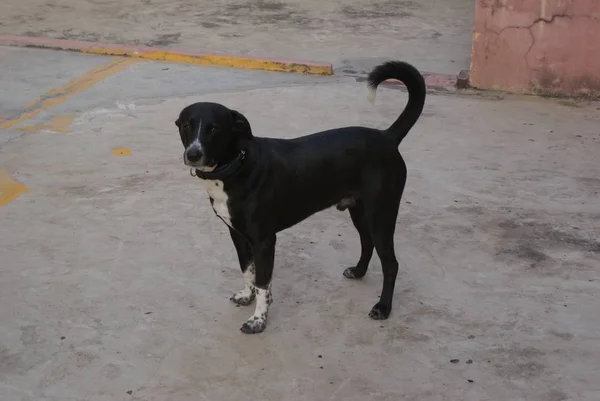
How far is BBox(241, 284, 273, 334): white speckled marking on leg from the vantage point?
339 centimetres

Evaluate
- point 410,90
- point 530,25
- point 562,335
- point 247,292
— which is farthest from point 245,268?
point 530,25

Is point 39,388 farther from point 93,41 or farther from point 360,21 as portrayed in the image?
point 360,21

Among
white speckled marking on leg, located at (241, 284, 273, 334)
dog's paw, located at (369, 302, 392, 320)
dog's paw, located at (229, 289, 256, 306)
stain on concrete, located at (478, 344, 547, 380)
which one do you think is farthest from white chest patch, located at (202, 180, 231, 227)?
stain on concrete, located at (478, 344, 547, 380)

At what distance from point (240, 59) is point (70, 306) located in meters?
4.72

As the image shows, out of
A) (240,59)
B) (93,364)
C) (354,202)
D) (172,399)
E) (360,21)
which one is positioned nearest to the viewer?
(172,399)

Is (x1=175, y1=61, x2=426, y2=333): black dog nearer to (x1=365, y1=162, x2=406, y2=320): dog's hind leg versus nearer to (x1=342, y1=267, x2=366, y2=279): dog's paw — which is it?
(x1=365, y1=162, x2=406, y2=320): dog's hind leg

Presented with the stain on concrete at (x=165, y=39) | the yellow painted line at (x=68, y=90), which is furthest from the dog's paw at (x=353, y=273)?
the stain on concrete at (x=165, y=39)

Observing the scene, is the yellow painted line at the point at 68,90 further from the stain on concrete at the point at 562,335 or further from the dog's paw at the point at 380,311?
the stain on concrete at the point at 562,335

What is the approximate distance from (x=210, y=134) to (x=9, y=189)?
2.38 meters

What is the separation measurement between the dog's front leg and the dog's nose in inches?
20.9

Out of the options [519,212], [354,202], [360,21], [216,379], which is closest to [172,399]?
[216,379]

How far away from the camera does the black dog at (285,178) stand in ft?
10.1

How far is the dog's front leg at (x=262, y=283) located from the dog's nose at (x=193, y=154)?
531 mm

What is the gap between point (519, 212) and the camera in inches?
180
